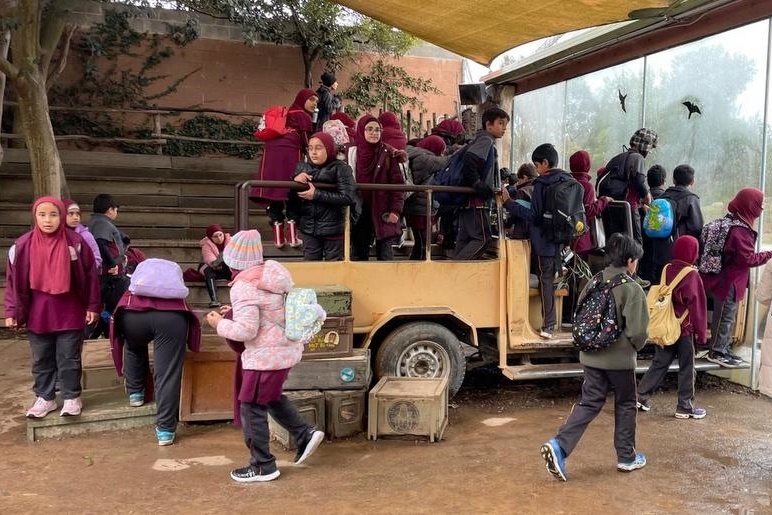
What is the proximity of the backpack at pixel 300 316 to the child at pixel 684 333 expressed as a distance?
117 inches

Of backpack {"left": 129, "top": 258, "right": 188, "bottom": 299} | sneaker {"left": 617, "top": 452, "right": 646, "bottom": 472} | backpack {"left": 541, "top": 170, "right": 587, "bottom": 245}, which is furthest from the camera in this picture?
backpack {"left": 541, "top": 170, "right": 587, "bottom": 245}

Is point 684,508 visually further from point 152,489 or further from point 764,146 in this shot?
point 764,146

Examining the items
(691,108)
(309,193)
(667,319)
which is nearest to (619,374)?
(667,319)

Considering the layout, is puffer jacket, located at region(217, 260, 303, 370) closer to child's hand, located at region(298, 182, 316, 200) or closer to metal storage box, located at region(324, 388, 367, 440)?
metal storage box, located at region(324, 388, 367, 440)

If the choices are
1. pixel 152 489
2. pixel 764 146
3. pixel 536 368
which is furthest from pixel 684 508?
pixel 764 146

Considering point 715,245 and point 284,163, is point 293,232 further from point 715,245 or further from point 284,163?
point 715,245

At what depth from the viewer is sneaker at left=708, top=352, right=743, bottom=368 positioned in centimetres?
604

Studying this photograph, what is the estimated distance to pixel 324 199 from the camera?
5.21 metres

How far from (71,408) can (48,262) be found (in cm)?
109

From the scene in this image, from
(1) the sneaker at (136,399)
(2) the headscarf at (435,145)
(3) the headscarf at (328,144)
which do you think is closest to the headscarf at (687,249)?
(2) the headscarf at (435,145)

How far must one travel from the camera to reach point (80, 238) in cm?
505

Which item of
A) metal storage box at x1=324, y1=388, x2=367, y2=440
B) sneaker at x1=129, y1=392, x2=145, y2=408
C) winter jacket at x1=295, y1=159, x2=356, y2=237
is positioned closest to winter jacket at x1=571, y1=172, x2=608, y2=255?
winter jacket at x1=295, y1=159, x2=356, y2=237

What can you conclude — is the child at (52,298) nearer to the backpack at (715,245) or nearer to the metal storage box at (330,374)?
the metal storage box at (330,374)

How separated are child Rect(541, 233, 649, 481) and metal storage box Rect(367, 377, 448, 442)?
94 centimetres
